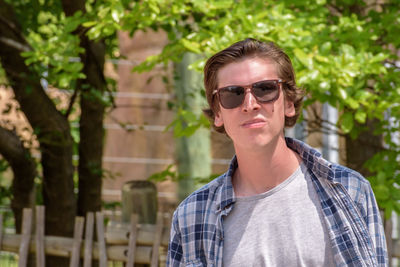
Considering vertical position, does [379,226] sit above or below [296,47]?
below

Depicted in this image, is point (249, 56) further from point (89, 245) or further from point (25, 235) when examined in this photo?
point (25, 235)

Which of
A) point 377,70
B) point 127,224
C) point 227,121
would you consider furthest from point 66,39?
point 227,121

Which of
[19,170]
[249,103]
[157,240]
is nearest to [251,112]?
[249,103]

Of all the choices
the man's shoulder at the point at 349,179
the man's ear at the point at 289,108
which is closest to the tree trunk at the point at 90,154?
the man's ear at the point at 289,108

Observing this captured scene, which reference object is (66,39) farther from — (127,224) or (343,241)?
(343,241)

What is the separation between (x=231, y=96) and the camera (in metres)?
2.05

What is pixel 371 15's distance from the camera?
4406 millimetres

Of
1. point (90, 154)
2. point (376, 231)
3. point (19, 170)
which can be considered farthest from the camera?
point (90, 154)

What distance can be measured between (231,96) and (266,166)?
0.23 m

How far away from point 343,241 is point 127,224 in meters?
2.41

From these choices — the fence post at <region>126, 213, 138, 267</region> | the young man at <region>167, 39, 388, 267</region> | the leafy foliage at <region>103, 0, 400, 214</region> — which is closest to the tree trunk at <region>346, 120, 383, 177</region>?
the leafy foliage at <region>103, 0, 400, 214</region>

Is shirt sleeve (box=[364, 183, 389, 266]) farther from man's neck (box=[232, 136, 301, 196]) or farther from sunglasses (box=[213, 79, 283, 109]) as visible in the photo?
sunglasses (box=[213, 79, 283, 109])

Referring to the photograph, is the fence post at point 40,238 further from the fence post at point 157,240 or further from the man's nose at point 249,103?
the man's nose at point 249,103

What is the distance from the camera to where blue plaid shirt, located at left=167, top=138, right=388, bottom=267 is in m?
1.94
